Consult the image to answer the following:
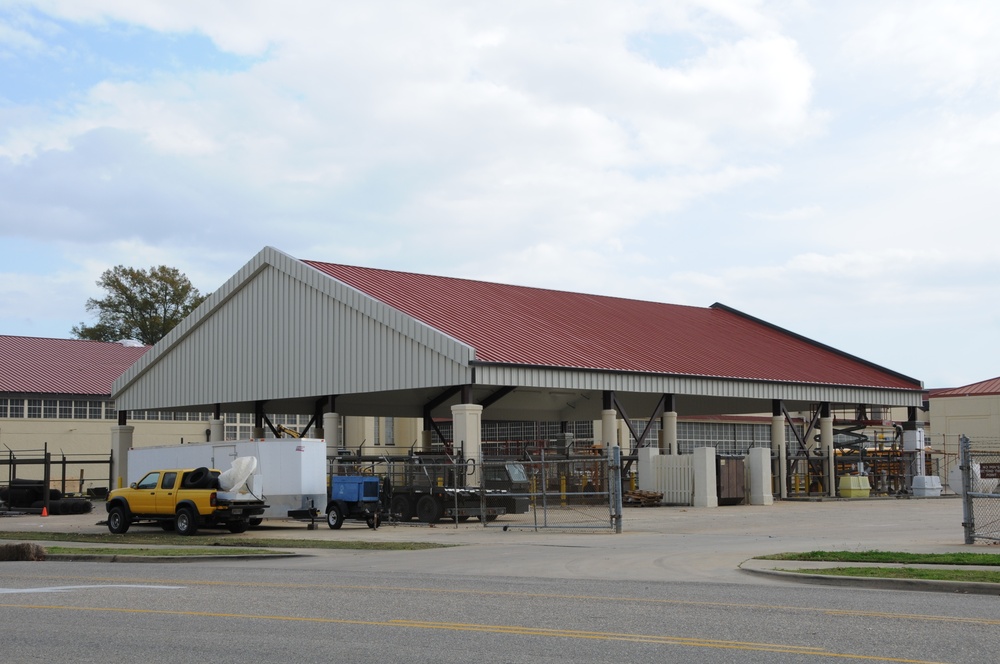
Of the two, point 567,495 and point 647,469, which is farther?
point 647,469

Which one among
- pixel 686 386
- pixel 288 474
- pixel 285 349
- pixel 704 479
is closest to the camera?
pixel 288 474

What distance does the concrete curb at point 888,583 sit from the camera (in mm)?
14766

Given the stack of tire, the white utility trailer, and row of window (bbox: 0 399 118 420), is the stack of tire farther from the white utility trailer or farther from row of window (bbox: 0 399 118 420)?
row of window (bbox: 0 399 118 420)

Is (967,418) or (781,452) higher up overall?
(967,418)

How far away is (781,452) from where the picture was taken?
1820 inches

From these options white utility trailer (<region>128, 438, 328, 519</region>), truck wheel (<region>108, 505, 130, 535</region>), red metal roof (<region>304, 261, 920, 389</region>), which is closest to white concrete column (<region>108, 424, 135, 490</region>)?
red metal roof (<region>304, 261, 920, 389</region>)

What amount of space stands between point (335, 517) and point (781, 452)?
20.8 m

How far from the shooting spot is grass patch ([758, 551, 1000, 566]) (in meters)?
17.8

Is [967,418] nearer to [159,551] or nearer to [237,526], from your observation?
[237,526]

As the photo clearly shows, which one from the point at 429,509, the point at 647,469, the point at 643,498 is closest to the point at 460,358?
the point at 429,509

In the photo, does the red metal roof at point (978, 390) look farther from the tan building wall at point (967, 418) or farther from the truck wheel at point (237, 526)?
the truck wheel at point (237, 526)

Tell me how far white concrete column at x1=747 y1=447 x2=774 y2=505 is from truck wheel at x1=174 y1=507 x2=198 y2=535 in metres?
20.4

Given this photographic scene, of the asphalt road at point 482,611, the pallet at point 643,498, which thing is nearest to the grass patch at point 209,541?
→ the asphalt road at point 482,611

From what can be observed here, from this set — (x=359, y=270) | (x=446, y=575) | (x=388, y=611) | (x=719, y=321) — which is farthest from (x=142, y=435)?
(x=388, y=611)
